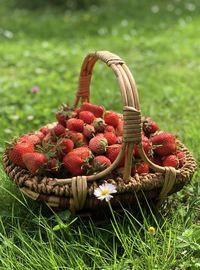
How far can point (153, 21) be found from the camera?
21.2 feet

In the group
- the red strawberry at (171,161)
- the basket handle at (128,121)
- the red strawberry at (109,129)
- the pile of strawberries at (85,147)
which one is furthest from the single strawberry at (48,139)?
the red strawberry at (171,161)

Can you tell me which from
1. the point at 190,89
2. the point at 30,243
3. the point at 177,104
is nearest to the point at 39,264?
the point at 30,243

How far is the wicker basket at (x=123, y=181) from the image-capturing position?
1860 mm

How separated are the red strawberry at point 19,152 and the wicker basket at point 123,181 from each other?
6 cm

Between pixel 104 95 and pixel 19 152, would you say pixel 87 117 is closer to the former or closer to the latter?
pixel 19 152

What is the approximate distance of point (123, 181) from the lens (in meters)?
1.92

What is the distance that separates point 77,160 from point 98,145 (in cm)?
12

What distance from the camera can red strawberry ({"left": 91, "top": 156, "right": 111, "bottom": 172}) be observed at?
1968 mm

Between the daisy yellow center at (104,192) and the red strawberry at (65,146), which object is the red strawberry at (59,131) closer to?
the red strawberry at (65,146)

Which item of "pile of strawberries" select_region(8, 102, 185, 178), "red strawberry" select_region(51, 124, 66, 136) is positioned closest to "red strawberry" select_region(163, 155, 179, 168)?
"pile of strawberries" select_region(8, 102, 185, 178)

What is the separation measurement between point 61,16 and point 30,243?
18.2 ft

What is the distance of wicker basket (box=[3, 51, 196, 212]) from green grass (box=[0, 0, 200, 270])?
75 millimetres

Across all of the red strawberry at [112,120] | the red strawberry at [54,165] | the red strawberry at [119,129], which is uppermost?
the red strawberry at [112,120]

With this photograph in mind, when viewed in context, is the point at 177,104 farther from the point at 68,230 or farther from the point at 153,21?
the point at 153,21
